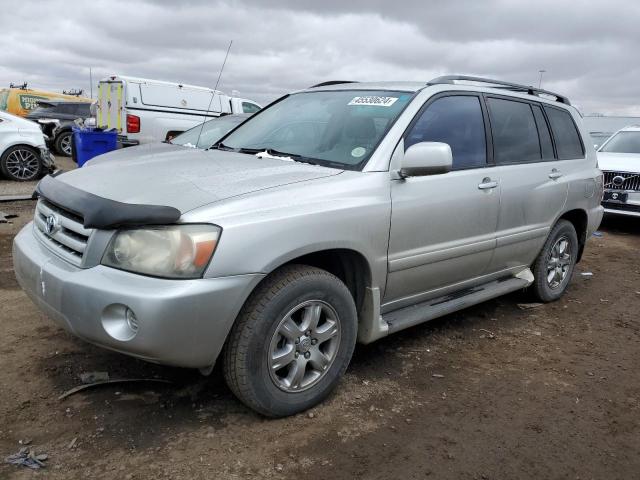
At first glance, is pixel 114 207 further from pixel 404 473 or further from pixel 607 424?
pixel 607 424

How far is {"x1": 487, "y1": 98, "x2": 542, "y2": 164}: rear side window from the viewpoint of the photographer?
3.96 metres

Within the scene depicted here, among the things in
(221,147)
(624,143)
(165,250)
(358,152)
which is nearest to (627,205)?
(624,143)

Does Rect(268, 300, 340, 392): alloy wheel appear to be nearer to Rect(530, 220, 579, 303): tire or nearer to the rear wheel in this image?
Rect(530, 220, 579, 303): tire

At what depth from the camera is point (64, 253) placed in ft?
8.55

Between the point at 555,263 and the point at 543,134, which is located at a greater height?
the point at 543,134

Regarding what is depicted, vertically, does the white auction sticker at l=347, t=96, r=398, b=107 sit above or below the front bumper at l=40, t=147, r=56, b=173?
above

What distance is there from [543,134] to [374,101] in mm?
1798

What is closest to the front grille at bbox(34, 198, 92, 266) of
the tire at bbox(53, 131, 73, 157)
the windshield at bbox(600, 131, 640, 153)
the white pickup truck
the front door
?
the front door

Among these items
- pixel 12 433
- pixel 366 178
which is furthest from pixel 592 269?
pixel 12 433

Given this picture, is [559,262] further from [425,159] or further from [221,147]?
[221,147]

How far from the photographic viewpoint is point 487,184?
368 cm

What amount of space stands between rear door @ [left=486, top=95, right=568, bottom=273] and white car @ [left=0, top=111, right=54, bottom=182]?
30.5ft

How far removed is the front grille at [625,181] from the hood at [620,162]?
0.06 m

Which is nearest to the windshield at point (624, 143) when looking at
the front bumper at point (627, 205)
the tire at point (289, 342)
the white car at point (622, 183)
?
the white car at point (622, 183)
